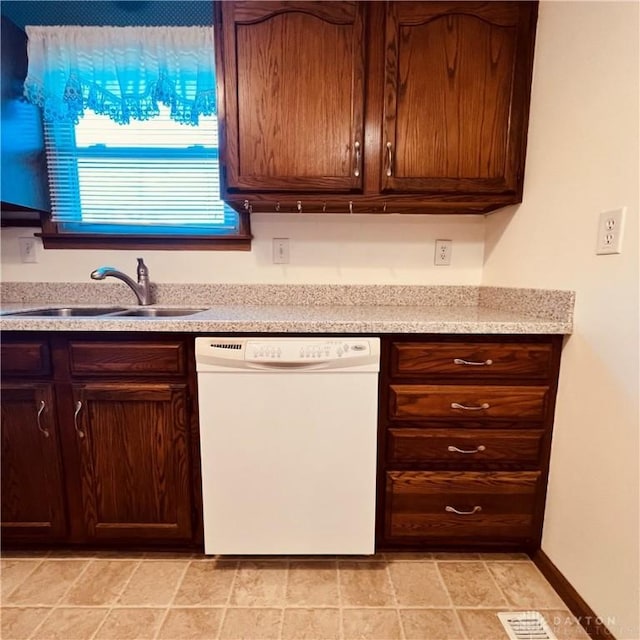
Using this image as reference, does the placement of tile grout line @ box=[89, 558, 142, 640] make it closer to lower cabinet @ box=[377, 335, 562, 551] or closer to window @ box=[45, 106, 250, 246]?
lower cabinet @ box=[377, 335, 562, 551]

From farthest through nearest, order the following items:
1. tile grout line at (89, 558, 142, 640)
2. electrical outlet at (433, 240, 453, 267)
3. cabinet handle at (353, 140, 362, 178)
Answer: electrical outlet at (433, 240, 453, 267), cabinet handle at (353, 140, 362, 178), tile grout line at (89, 558, 142, 640)

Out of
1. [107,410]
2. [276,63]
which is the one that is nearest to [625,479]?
[107,410]

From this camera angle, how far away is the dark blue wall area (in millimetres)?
1439

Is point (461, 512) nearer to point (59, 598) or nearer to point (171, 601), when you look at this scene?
point (171, 601)

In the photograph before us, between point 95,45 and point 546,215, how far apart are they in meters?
1.94

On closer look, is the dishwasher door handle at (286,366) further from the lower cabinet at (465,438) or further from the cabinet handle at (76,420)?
the cabinet handle at (76,420)

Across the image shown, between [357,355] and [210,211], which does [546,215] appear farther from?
[210,211]

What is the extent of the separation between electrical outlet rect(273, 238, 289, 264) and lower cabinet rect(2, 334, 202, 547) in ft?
2.23

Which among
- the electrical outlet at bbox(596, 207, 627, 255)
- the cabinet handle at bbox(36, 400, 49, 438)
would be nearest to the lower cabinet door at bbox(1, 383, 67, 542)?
the cabinet handle at bbox(36, 400, 49, 438)

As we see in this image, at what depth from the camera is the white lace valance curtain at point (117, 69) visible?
1403 mm

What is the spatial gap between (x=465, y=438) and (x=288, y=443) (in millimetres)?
617

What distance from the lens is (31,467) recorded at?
1188 millimetres

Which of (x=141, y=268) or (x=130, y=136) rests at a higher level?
(x=130, y=136)

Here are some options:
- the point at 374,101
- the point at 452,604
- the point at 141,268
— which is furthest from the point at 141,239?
the point at 452,604
